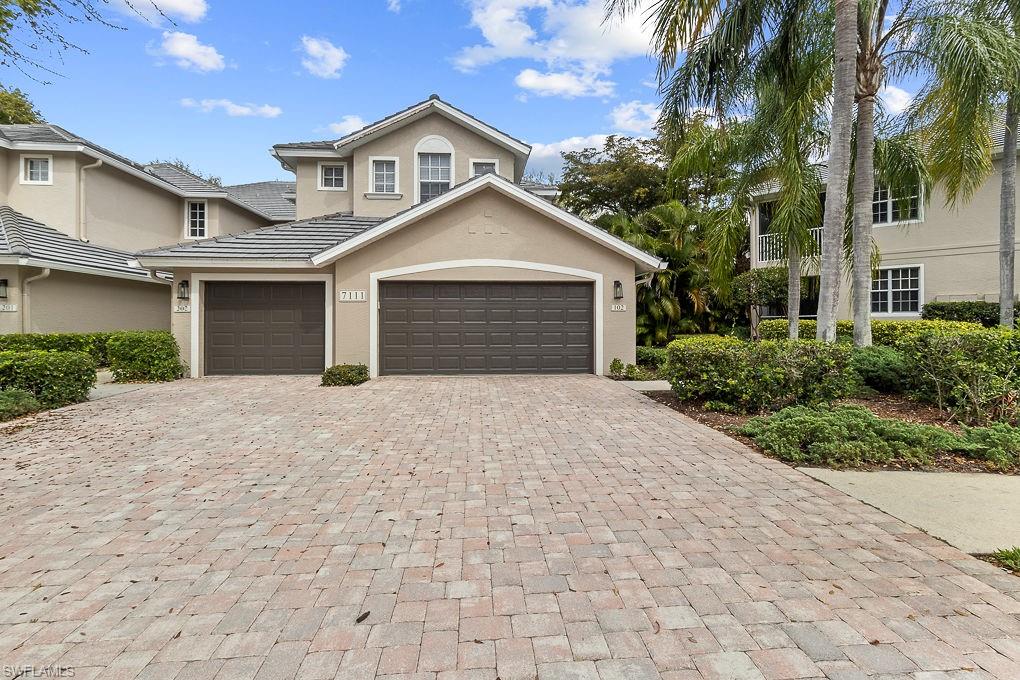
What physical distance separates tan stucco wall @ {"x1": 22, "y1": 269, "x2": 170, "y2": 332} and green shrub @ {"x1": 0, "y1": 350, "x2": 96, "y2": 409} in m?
6.71

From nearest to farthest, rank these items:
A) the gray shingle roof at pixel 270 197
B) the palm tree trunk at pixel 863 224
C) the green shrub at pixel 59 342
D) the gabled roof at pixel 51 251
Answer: the palm tree trunk at pixel 863 224 → the green shrub at pixel 59 342 → the gabled roof at pixel 51 251 → the gray shingle roof at pixel 270 197

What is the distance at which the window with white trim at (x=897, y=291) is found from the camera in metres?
16.9

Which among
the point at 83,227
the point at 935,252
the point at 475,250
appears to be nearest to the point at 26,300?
the point at 83,227

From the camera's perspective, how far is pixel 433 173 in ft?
51.3

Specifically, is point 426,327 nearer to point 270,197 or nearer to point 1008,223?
point 1008,223

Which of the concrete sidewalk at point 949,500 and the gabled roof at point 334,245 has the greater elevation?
the gabled roof at point 334,245

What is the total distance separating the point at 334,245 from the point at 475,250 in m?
3.25

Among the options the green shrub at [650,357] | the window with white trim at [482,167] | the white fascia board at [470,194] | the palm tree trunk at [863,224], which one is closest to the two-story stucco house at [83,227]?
the white fascia board at [470,194]

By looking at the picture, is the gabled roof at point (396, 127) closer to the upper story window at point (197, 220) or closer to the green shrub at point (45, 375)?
the upper story window at point (197, 220)

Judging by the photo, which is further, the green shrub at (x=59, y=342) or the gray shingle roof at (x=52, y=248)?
the gray shingle roof at (x=52, y=248)

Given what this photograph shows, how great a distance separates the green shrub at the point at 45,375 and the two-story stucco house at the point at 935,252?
51.9 feet

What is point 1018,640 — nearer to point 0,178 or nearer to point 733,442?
point 733,442

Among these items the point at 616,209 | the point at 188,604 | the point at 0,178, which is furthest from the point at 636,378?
the point at 0,178

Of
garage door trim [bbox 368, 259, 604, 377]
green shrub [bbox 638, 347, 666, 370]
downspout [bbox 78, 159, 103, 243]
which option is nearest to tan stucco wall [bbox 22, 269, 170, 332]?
downspout [bbox 78, 159, 103, 243]
